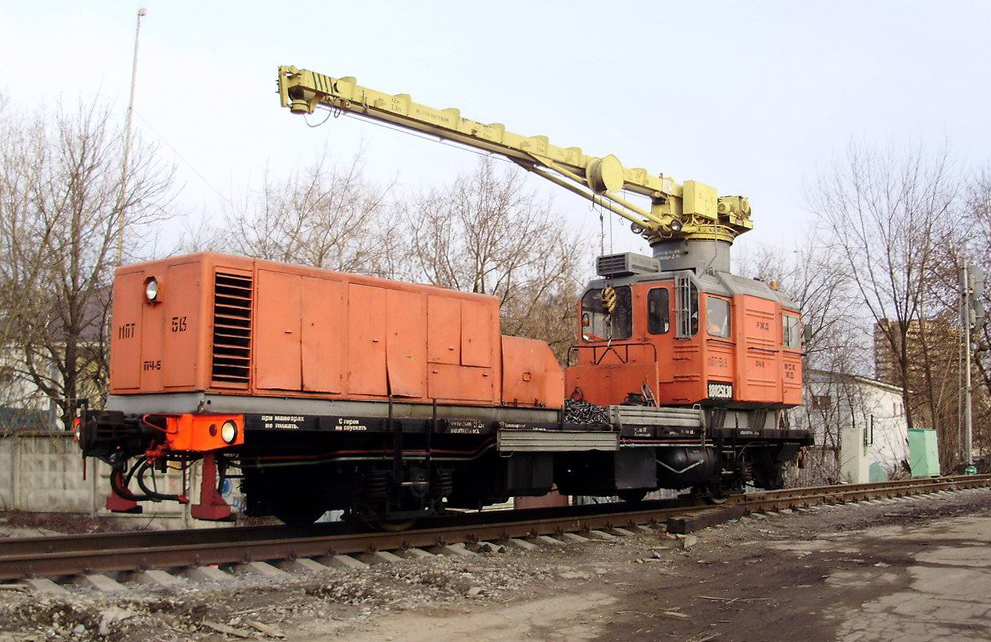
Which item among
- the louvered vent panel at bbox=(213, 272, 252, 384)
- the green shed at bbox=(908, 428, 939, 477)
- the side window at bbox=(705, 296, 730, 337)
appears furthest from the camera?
the green shed at bbox=(908, 428, 939, 477)

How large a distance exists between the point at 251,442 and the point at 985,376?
31684 millimetres

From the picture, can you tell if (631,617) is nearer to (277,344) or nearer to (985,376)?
(277,344)

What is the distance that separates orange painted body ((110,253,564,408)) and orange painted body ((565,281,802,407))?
10.9 ft

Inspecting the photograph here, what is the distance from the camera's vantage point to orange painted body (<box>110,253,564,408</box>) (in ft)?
28.9

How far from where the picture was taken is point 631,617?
6949mm

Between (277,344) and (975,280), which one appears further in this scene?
(975,280)

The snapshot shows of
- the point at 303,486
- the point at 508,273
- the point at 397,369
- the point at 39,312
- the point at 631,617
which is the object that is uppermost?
the point at 508,273

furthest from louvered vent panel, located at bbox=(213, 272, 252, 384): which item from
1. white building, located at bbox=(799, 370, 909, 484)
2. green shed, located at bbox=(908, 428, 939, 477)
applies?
green shed, located at bbox=(908, 428, 939, 477)

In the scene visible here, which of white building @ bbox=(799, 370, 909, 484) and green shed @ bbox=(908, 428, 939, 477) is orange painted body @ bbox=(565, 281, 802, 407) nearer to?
white building @ bbox=(799, 370, 909, 484)

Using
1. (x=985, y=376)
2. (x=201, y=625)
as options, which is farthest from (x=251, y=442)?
(x=985, y=376)

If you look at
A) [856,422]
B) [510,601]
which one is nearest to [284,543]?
[510,601]

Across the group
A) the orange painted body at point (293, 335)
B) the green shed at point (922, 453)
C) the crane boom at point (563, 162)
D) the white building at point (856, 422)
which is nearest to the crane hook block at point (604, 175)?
the crane boom at point (563, 162)

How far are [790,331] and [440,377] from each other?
764 cm

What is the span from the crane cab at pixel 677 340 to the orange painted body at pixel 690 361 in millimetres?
15
